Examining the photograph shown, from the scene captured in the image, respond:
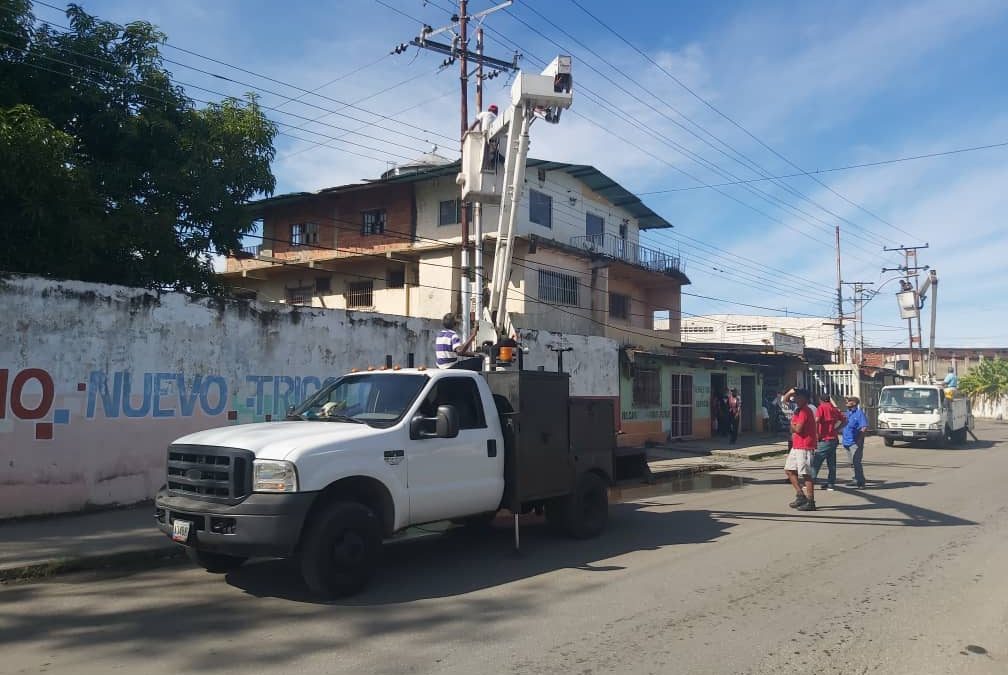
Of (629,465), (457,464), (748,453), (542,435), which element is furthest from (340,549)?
(748,453)

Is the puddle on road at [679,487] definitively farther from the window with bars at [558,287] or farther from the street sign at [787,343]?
the street sign at [787,343]

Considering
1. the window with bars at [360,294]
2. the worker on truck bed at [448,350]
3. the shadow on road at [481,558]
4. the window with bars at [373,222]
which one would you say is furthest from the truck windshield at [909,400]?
the worker on truck bed at [448,350]

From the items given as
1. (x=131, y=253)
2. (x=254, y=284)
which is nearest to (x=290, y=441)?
(x=131, y=253)

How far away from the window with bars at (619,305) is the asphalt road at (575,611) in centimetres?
2425

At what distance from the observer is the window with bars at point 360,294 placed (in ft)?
101

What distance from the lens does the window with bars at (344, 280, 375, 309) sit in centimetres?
3072

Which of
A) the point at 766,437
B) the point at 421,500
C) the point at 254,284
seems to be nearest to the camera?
the point at 421,500

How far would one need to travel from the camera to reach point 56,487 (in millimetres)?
10117

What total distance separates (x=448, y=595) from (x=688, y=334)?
4887 centimetres

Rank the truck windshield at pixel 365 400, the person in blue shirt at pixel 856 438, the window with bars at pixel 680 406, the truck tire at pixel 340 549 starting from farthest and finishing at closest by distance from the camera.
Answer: the window with bars at pixel 680 406 < the person in blue shirt at pixel 856 438 < the truck windshield at pixel 365 400 < the truck tire at pixel 340 549

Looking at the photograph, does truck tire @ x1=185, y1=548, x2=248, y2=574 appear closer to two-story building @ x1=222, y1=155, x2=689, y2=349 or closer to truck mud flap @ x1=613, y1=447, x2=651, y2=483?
truck mud flap @ x1=613, y1=447, x2=651, y2=483

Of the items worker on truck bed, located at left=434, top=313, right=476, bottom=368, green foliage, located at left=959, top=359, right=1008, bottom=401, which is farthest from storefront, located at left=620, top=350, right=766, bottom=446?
green foliage, located at left=959, top=359, right=1008, bottom=401

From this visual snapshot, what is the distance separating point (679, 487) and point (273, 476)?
10540 millimetres

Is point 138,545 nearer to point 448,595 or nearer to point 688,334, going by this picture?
point 448,595
